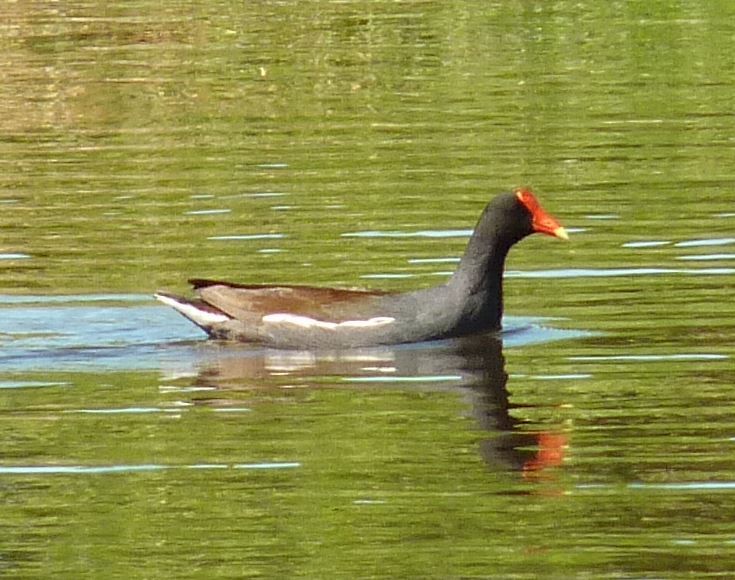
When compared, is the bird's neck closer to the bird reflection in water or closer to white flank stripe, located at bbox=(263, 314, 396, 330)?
the bird reflection in water

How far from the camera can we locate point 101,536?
8961 millimetres

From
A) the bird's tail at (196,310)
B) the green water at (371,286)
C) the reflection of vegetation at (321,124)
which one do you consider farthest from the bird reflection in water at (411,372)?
the reflection of vegetation at (321,124)

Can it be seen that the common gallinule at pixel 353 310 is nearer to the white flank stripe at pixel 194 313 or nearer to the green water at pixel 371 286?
the white flank stripe at pixel 194 313

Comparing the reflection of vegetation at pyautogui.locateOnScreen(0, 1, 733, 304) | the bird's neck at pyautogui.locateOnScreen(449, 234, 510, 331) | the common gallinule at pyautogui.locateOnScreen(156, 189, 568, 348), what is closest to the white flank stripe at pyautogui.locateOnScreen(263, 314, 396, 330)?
the common gallinule at pyautogui.locateOnScreen(156, 189, 568, 348)

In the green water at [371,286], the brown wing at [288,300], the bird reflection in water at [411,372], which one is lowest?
the bird reflection in water at [411,372]

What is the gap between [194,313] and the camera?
13.2 metres

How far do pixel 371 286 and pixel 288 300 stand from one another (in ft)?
4.40

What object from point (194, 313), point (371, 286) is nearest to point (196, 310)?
point (194, 313)

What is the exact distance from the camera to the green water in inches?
354

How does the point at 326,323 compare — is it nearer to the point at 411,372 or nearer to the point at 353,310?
the point at 353,310

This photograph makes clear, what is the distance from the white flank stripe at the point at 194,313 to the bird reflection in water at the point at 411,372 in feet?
0.46

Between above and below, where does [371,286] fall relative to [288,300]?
below

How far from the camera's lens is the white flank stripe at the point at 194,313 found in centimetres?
1321

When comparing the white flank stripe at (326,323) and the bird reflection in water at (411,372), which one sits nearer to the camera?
the bird reflection in water at (411,372)
